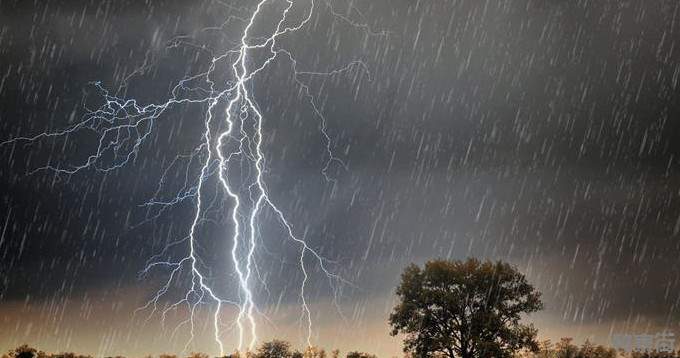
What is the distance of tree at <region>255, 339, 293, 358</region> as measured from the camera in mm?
56338

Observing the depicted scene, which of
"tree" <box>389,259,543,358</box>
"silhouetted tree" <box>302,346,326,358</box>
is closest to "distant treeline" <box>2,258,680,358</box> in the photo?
"tree" <box>389,259,543,358</box>

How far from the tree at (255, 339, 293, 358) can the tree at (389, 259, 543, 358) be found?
28261 millimetres

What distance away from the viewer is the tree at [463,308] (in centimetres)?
2905

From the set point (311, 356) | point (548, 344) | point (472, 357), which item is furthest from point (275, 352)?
point (472, 357)

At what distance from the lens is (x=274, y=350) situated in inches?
2248

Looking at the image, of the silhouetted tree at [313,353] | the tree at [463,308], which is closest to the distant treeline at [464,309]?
the tree at [463,308]

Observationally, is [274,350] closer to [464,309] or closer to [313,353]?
[313,353]

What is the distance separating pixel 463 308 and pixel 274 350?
31.7 m

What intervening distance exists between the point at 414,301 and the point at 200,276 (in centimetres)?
1104

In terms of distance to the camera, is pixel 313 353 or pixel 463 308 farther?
pixel 313 353

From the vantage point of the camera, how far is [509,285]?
30.3 meters

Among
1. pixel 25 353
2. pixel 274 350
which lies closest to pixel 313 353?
pixel 274 350

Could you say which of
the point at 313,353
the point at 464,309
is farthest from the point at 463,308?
the point at 313,353

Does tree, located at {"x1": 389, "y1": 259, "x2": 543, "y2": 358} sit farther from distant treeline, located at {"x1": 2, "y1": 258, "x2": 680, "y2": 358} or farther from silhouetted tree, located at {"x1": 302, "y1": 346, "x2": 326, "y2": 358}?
silhouetted tree, located at {"x1": 302, "y1": 346, "x2": 326, "y2": 358}
